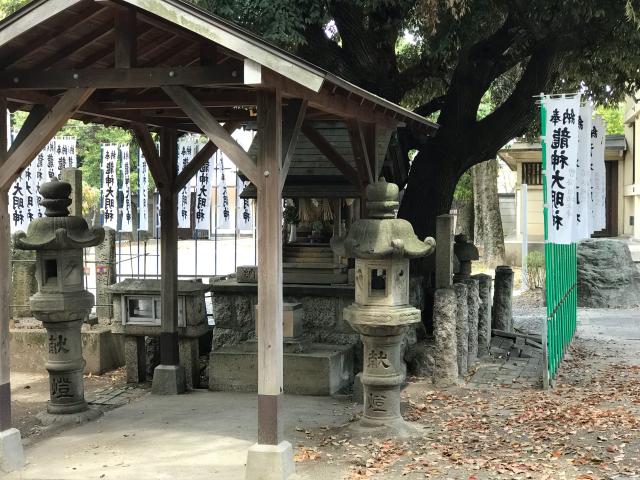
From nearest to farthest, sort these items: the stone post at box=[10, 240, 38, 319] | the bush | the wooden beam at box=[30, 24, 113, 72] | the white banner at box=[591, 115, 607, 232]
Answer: the wooden beam at box=[30, 24, 113, 72], the stone post at box=[10, 240, 38, 319], the white banner at box=[591, 115, 607, 232], the bush

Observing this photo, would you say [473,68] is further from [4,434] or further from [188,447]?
[4,434]

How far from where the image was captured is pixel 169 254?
385 inches

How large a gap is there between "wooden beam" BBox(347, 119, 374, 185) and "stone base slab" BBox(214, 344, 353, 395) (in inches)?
92.5

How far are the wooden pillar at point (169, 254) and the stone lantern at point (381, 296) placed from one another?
2.80 meters

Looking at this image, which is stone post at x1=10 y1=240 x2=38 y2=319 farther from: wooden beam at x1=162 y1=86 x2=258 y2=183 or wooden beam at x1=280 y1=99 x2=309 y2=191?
wooden beam at x1=280 y1=99 x2=309 y2=191

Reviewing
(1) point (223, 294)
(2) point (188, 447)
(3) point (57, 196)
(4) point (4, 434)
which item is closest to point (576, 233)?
(1) point (223, 294)

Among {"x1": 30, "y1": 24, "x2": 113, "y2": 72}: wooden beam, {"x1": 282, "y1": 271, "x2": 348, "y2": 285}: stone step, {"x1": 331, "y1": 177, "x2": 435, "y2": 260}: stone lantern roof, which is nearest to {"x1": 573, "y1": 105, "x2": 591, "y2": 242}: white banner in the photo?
{"x1": 331, "y1": 177, "x2": 435, "y2": 260}: stone lantern roof

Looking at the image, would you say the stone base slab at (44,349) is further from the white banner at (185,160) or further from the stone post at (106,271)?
the white banner at (185,160)

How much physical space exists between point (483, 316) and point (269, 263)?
6.72 meters

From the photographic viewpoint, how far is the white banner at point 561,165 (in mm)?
9234

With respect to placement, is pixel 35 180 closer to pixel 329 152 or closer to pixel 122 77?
pixel 329 152

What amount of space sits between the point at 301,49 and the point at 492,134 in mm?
3462

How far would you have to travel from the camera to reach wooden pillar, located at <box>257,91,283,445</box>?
6293mm

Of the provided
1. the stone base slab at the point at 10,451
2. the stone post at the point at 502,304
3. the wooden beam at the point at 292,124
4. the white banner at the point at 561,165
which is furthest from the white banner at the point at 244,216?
the stone base slab at the point at 10,451
